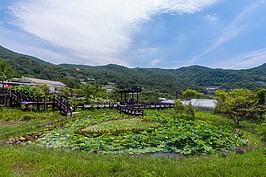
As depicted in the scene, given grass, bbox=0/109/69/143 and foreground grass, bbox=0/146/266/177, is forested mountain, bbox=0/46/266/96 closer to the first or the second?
grass, bbox=0/109/69/143

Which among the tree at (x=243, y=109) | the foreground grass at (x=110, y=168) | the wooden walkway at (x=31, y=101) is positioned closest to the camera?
the foreground grass at (x=110, y=168)

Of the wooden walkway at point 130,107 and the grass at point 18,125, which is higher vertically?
the wooden walkway at point 130,107

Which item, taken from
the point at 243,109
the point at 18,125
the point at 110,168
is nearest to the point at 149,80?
the point at 243,109

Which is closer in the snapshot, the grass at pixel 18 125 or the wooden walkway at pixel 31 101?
the grass at pixel 18 125

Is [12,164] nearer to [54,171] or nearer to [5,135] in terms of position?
[54,171]

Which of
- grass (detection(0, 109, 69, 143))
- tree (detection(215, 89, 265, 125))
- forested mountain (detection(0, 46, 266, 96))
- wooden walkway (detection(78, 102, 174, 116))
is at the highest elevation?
forested mountain (detection(0, 46, 266, 96))

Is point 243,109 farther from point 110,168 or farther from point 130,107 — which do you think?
point 110,168

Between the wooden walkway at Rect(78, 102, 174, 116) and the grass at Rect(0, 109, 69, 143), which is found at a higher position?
the wooden walkway at Rect(78, 102, 174, 116)

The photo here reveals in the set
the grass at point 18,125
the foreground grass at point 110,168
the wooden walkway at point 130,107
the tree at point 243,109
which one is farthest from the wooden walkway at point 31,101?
the tree at point 243,109

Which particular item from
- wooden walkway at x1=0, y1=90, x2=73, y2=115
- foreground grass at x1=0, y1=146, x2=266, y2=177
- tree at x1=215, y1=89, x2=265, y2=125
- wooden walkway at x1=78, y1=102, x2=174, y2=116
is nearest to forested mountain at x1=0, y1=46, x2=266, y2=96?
wooden walkway at x1=78, y1=102, x2=174, y2=116

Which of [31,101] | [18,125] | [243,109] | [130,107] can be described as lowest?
[18,125]

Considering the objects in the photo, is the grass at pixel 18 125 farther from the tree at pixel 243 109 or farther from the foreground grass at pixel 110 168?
the tree at pixel 243 109

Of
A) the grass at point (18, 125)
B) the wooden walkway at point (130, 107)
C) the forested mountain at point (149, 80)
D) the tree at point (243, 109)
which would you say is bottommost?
the grass at point (18, 125)

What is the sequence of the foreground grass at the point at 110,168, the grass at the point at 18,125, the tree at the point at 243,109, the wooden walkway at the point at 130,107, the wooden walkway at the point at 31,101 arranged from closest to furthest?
the foreground grass at the point at 110,168, the grass at the point at 18,125, the tree at the point at 243,109, the wooden walkway at the point at 31,101, the wooden walkway at the point at 130,107
